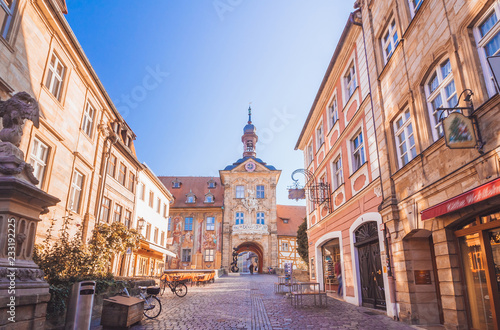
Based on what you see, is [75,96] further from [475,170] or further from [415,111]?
[475,170]

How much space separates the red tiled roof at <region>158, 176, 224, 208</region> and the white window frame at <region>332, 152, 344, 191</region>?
28368 millimetres

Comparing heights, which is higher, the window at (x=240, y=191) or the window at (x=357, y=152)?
the window at (x=240, y=191)

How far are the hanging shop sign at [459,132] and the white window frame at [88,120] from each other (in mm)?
14912

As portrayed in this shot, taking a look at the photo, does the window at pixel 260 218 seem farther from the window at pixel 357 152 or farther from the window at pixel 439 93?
the window at pixel 439 93

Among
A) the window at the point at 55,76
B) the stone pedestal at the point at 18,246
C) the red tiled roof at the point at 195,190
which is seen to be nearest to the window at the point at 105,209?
the window at the point at 55,76

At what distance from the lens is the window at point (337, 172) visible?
14.5m

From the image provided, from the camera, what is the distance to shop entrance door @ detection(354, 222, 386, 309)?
10.3 metres

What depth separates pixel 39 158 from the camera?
11930 millimetres

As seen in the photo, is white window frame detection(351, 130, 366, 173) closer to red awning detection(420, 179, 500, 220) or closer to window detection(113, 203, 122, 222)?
red awning detection(420, 179, 500, 220)

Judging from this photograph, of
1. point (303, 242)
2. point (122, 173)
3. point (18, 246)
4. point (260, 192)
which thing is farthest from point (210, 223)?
point (18, 246)

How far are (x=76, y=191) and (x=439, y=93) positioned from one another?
1463cm

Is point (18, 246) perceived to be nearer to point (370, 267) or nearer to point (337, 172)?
point (370, 267)

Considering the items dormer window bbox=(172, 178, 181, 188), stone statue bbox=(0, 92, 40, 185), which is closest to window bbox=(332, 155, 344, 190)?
stone statue bbox=(0, 92, 40, 185)

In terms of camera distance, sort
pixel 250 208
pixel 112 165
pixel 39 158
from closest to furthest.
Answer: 1. pixel 39 158
2. pixel 112 165
3. pixel 250 208
